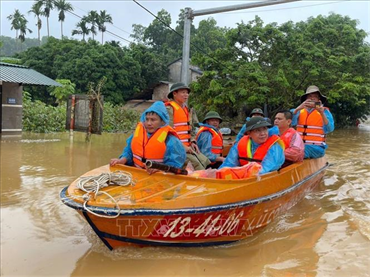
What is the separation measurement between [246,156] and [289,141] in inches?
42.4

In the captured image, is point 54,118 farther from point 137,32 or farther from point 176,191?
point 137,32

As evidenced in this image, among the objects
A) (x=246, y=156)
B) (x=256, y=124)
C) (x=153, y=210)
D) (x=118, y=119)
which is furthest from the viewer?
(x=118, y=119)

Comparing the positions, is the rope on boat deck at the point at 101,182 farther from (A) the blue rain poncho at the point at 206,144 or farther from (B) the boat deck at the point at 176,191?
(A) the blue rain poncho at the point at 206,144

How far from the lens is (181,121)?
17.6 ft

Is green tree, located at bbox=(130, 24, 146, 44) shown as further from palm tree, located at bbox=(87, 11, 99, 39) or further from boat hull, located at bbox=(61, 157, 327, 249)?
boat hull, located at bbox=(61, 157, 327, 249)

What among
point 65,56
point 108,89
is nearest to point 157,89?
point 108,89

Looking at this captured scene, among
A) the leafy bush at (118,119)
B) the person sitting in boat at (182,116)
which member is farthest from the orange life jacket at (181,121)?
the leafy bush at (118,119)

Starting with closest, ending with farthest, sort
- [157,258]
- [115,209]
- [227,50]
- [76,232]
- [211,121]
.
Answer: [115,209], [157,258], [76,232], [211,121], [227,50]

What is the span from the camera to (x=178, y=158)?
4.04 m

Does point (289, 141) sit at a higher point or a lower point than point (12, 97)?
lower

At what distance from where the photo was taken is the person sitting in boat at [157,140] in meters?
3.97

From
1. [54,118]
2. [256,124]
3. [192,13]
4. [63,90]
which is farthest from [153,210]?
[63,90]

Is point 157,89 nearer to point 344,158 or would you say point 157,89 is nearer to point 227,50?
point 227,50

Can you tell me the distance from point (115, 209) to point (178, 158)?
1.17 meters
